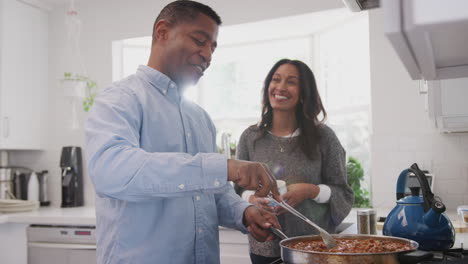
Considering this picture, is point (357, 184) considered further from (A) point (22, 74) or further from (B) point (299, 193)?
(A) point (22, 74)

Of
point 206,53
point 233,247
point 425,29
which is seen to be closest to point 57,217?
point 233,247

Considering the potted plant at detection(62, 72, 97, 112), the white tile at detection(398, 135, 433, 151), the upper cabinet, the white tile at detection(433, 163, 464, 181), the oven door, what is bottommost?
the oven door

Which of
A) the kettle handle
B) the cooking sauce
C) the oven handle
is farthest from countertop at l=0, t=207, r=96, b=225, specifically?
the kettle handle

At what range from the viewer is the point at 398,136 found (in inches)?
124

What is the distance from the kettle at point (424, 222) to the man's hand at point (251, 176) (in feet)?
1.74

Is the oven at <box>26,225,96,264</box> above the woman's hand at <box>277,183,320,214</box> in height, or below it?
below

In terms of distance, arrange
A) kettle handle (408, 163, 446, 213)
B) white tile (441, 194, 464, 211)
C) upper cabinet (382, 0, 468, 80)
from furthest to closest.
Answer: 1. white tile (441, 194, 464, 211)
2. kettle handle (408, 163, 446, 213)
3. upper cabinet (382, 0, 468, 80)

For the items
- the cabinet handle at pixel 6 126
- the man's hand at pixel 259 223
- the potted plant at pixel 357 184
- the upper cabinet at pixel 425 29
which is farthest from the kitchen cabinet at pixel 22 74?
the upper cabinet at pixel 425 29

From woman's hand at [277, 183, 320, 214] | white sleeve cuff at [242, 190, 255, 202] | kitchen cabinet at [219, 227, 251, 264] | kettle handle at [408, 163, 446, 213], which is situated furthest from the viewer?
kitchen cabinet at [219, 227, 251, 264]

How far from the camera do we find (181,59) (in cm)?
144

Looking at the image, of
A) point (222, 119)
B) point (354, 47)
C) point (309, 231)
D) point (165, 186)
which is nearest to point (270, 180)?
point (165, 186)

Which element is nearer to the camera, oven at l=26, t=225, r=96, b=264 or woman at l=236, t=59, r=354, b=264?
woman at l=236, t=59, r=354, b=264

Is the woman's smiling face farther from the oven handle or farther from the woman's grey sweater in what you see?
the oven handle

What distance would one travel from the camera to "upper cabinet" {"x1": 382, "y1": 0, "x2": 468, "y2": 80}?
0.55 m
